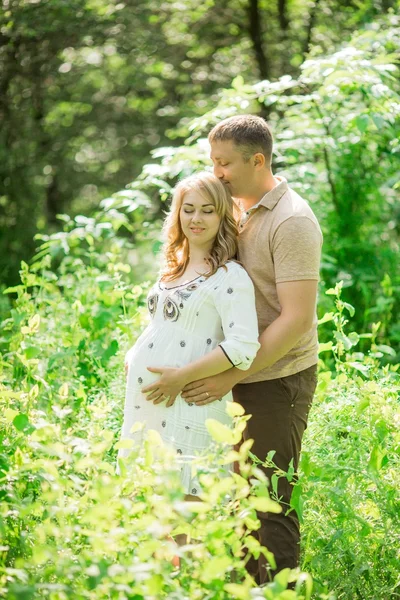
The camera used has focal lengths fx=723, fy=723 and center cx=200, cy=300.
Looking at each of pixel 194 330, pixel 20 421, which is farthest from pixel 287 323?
pixel 20 421

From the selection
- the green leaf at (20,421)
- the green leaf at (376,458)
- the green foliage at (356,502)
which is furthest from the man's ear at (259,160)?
the green leaf at (20,421)

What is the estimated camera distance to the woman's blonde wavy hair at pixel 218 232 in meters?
2.46

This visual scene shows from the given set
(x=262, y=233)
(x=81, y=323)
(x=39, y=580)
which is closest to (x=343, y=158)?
(x=81, y=323)

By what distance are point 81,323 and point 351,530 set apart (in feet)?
7.07

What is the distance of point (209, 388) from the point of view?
2.38 metres

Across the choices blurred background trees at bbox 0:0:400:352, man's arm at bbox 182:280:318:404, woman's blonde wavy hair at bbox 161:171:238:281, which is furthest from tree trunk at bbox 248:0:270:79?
man's arm at bbox 182:280:318:404

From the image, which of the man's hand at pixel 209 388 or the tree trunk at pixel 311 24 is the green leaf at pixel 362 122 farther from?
the tree trunk at pixel 311 24

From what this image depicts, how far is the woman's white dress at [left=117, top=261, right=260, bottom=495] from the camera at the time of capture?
2.32 m

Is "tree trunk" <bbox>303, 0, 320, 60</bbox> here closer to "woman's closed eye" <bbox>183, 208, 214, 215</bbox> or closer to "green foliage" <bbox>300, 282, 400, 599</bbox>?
"woman's closed eye" <bbox>183, 208, 214, 215</bbox>

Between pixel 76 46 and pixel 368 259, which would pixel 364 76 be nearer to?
pixel 368 259

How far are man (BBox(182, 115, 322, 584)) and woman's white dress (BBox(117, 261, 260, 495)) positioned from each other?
0.09m

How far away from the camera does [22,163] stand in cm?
736

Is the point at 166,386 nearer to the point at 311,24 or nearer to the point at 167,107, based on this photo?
the point at 311,24

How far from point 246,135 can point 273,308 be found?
0.61 m
